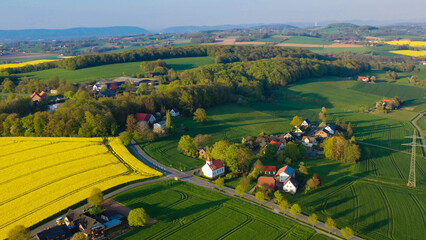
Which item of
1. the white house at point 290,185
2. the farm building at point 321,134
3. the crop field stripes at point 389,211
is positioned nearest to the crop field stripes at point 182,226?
the white house at point 290,185

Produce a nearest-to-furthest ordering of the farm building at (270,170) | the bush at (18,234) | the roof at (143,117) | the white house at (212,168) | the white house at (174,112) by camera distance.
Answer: the bush at (18,234) → the white house at (212,168) → the farm building at (270,170) → the roof at (143,117) → the white house at (174,112)

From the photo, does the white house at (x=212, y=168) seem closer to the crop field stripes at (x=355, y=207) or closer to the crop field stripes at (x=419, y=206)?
the crop field stripes at (x=355, y=207)

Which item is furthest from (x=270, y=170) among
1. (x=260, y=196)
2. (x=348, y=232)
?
(x=348, y=232)

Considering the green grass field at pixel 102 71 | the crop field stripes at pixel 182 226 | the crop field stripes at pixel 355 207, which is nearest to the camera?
the crop field stripes at pixel 182 226

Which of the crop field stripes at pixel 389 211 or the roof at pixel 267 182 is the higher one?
the roof at pixel 267 182

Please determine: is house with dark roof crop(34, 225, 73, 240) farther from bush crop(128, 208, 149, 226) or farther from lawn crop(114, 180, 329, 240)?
bush crop(128, 208, 149, 226)

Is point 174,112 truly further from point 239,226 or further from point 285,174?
point 239,226
